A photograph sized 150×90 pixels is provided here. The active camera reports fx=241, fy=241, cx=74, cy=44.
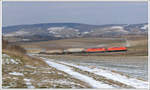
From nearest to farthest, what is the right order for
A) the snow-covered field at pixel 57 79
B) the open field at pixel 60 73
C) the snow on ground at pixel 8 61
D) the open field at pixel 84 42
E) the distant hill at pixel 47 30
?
the snow-covered field at pixel 57 79, the open field at pixel 60 73, the distant hill at pixel 47 30, the snow on ground at pixel 8 61, the open field at pixel 84 42

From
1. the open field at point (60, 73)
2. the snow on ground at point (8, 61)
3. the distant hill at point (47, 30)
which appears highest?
the distant hill at point (47, 30)

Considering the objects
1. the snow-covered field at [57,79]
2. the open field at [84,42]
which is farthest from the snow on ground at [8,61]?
the open field at [84,42]

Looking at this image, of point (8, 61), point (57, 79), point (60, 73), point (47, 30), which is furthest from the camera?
point (8, 61)

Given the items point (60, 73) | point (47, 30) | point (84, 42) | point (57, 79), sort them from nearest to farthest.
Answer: point (57, 79) < point (60, 73) < point (47, 30) < point (84, 42)

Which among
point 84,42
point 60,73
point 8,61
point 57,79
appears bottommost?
point 60,73

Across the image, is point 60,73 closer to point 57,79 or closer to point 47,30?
point 47,30

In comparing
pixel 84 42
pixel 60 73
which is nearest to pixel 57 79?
pixel 60 73

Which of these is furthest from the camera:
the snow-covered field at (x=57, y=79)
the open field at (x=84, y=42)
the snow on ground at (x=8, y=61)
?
the open field at (x=84, y=42)

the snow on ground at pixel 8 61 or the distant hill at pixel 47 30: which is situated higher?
the distant hill at pixel 47 30

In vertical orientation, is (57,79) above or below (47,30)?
below

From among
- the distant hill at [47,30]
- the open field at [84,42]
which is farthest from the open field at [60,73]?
the distant hill at [47,30]

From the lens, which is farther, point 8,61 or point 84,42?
point 84,42

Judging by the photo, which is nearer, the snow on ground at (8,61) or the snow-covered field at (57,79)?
the snow-covered field at (57,79)

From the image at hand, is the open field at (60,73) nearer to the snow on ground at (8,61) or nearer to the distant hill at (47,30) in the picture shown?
→ the snow on ground at (8,61)
